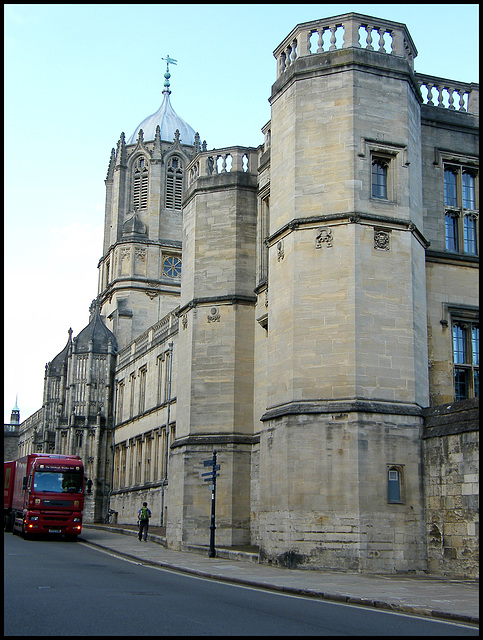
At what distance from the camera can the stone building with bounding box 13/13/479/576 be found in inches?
746

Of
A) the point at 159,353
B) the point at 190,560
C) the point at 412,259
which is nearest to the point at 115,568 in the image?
the point at 190,560

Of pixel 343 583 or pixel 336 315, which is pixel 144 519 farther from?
pixel 343 583

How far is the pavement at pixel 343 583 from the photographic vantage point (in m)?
12.5

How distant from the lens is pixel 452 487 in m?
18.2

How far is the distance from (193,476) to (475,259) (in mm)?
10280

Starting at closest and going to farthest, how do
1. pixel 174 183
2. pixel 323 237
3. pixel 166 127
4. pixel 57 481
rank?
pixel 323 237 → pixel 57 481 → pixel 174 183 → pixel 166 127

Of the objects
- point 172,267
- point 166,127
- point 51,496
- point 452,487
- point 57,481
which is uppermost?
point 166,127

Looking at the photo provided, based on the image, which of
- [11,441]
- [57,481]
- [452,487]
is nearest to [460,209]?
[452,487]

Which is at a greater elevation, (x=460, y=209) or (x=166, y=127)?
(x=166, y=127)

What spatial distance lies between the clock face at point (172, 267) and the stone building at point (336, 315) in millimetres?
29076

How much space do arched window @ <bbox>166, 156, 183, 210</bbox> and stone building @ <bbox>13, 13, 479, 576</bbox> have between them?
101 feet

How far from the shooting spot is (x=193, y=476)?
2589 centimetres

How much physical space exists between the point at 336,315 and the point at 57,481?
16477 mm

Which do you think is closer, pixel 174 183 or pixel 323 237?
pixel 323 237
